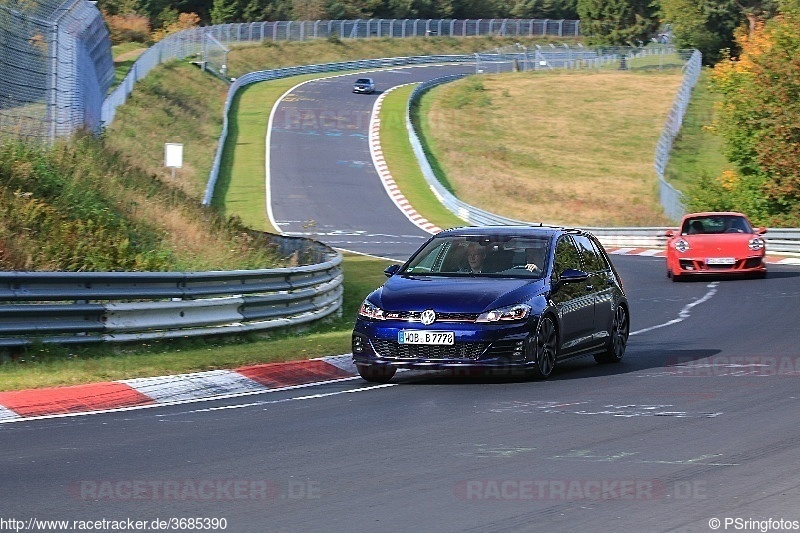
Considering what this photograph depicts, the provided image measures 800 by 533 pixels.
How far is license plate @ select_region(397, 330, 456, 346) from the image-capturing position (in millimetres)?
12125

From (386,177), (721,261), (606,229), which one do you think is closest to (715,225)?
(721,261)

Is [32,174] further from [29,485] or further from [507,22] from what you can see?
[507,22]

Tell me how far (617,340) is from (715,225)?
48.5ft

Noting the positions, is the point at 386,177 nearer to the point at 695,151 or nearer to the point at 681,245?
the point at 695,151

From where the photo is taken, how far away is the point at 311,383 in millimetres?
12953

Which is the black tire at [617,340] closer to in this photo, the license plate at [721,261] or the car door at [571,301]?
the car door at [571,301]

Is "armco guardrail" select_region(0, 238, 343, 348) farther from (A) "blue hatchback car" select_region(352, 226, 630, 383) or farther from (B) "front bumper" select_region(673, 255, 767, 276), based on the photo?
(B) "front bumper" select_region(673, 255, 767, 276)

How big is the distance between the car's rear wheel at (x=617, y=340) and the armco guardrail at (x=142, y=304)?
431 cm

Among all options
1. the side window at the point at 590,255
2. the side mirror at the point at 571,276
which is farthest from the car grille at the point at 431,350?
the side window at the point at 590,255

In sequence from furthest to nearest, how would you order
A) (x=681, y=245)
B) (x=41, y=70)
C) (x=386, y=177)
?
1. (x=386, y=177)
2. (x=681, y=245)
3. (x=41, y=70)

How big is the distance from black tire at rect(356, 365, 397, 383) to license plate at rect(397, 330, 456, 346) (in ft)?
1.45

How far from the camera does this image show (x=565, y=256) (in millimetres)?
13789

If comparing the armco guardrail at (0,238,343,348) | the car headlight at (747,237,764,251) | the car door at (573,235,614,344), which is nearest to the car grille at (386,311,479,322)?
the car door at (573,235,614,344)

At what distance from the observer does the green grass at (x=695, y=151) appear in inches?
2463
